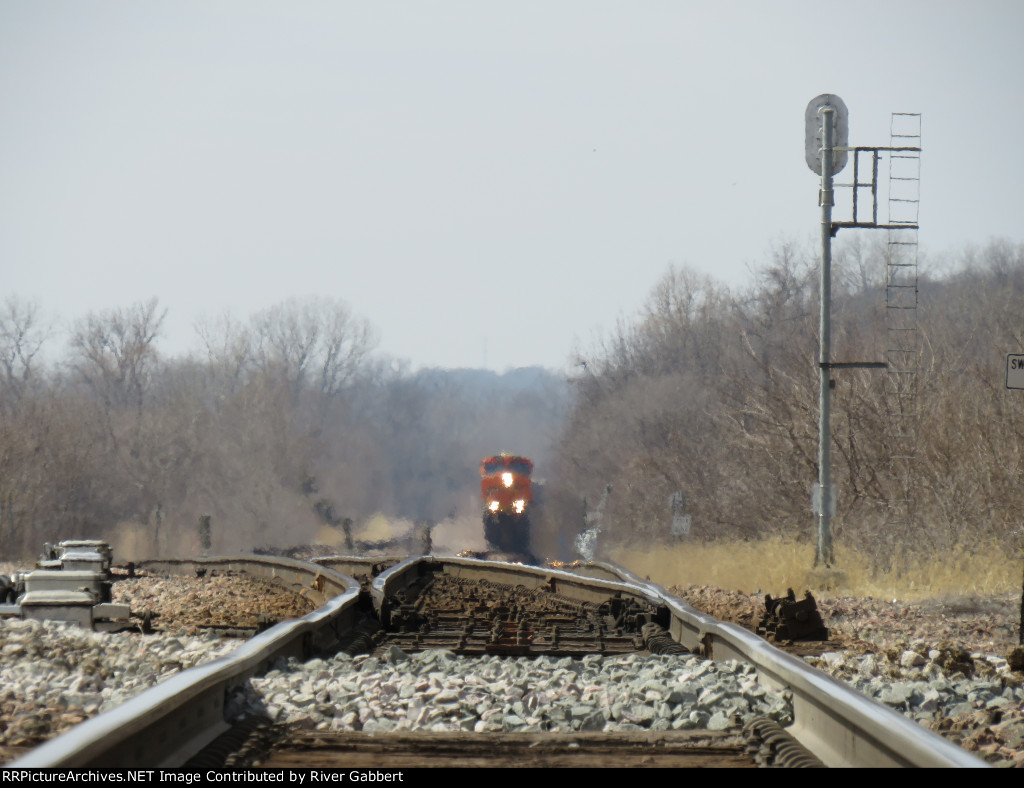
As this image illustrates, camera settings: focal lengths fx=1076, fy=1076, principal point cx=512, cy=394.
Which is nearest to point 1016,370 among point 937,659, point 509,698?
point 937,659

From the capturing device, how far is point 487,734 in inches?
198

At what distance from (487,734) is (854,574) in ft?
42.1

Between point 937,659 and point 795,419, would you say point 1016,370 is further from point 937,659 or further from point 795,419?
point 795,419

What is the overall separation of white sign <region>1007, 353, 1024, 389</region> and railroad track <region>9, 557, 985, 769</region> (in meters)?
3.64

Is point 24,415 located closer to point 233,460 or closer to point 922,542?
point 233,460

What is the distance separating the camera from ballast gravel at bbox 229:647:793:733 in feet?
17.7

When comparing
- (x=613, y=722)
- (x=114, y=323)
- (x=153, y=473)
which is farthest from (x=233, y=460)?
(x=613, y=722)

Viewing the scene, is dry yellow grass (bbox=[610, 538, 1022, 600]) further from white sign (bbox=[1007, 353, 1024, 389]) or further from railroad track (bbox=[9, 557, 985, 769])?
railroad track (bbox=[9, 557, 985, 769])

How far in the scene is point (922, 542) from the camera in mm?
19047

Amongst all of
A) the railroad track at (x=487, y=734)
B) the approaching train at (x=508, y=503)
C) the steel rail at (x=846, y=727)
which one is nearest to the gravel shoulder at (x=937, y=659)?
the steel rail at (x=846, y=727)

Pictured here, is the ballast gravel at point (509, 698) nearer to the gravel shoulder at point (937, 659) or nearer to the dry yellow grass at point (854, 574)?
the gravel shoulder at point (937, 659)

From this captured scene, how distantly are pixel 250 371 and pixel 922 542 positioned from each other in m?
56.0

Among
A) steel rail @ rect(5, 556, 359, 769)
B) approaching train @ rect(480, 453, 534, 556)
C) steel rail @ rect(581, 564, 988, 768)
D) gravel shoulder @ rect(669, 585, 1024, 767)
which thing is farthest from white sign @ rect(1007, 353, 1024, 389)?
approaching train @ rect(480, 453, 534, 556)

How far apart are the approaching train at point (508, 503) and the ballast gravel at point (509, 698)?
36.6 metres
